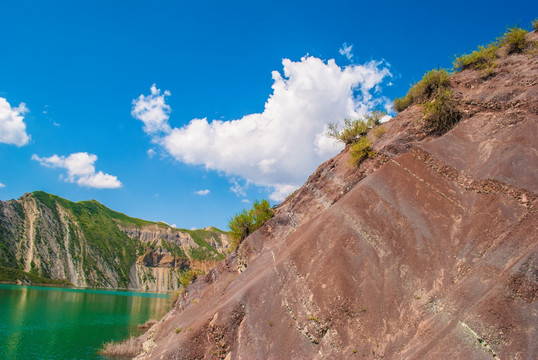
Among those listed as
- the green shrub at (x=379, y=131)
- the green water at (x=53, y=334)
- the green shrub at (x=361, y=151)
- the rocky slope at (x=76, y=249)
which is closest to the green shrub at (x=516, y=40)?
the green shrub at (x=379, y=131)

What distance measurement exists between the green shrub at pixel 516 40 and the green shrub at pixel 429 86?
3978 mm

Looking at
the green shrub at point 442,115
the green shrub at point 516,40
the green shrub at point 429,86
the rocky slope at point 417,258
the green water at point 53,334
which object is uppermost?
the green shrub at point 516,40

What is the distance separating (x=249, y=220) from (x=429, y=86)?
46.5ft

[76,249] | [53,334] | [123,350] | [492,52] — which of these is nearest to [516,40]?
[492,52]

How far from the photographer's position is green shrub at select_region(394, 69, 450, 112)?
17109 mm

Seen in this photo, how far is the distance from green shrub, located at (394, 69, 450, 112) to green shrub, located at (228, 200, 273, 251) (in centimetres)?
1183

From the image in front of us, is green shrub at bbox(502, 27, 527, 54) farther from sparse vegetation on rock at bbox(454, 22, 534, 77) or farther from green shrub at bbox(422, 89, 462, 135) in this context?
green shrub at bbox(422, 89, 462, 135)

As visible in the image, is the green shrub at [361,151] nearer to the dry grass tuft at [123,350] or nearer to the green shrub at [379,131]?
the green shrub at [379,131]

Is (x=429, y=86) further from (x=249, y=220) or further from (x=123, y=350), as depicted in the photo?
(x=123, y=350)

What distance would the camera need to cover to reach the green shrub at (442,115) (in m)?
15.5

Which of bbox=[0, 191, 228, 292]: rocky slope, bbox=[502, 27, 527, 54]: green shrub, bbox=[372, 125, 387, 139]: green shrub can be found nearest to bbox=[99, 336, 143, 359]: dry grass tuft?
bbox=[372, 125, 387, 139]: green shrub

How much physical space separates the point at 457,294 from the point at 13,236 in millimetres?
171955

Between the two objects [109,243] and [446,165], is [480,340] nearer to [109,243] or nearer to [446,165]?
[446,165]

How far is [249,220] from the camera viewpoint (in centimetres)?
2286
